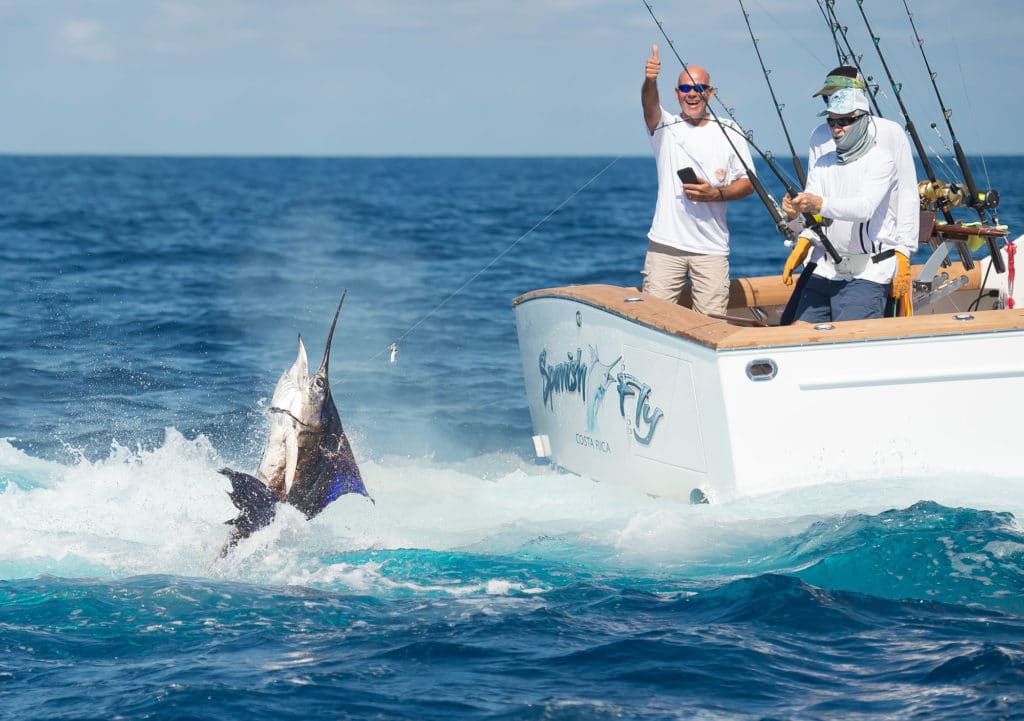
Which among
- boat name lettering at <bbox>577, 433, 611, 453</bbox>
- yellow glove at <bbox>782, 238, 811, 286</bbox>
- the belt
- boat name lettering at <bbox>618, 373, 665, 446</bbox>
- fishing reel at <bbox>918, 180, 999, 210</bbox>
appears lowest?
boat name lettering at <bbox>577, 433, 611, 453</bbox>

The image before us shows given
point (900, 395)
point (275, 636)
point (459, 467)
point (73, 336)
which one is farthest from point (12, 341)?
point (900, 395)

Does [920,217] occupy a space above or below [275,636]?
above

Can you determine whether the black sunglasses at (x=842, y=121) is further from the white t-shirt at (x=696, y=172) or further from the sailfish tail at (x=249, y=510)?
the sailfish tail at (x=249, y=510)

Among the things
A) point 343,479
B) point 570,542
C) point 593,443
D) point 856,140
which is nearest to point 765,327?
point 856,140

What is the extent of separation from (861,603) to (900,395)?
1074mm

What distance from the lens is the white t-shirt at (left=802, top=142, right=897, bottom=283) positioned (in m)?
6.13

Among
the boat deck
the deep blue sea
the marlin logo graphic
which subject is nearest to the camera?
the deep blue sea

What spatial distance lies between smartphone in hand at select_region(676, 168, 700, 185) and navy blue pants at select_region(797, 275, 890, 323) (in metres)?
0.88

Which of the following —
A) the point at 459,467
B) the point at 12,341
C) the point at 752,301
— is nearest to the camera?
the point at 752,301

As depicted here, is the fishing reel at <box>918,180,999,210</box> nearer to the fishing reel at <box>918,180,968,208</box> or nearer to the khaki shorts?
the fishing reel at <box>918,180,968,208</box>

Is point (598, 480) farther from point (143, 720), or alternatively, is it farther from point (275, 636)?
point (143, 720)

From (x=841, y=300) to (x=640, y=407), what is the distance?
1150 millimetres

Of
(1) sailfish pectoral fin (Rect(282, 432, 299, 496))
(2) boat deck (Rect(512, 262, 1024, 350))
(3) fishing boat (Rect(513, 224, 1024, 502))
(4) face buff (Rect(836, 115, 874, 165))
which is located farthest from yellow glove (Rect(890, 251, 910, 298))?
(1) sailfish pectoral fin (Rect(282, 432, 299, 496))

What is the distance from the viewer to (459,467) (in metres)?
8.85
